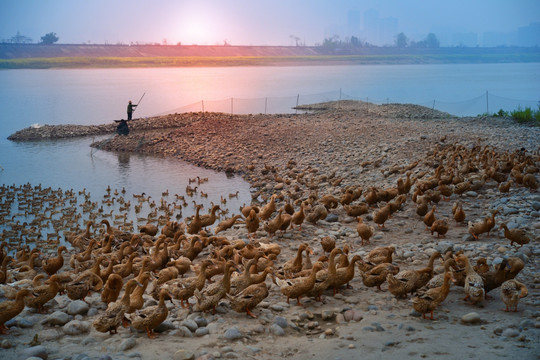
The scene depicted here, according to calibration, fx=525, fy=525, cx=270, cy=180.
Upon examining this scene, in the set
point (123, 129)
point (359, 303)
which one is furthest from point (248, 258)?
point (123, 129)

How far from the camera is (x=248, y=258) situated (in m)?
11.8

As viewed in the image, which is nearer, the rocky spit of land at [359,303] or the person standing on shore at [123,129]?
the rocky spit of land at [359,303]

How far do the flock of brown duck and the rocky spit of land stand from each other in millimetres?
207

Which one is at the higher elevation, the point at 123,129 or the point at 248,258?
the point at 123,129

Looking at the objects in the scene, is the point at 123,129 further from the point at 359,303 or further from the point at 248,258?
the point at 359,303

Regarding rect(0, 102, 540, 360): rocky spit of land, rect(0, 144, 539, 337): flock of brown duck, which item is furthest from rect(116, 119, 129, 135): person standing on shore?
rect(0, 144, 539, 337): flock of brown duck

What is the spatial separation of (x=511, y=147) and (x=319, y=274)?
547 inches

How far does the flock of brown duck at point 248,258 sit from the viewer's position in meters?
8.86

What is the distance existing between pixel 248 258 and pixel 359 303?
3.32 meters

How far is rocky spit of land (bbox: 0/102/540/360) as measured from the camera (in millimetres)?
7527

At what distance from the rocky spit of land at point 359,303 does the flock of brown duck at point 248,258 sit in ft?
0.68

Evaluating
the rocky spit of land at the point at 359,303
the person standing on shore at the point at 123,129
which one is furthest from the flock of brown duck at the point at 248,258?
the person standing on shore at the point at 123,129

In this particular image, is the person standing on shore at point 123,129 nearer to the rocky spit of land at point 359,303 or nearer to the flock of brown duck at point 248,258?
the rocky spit of land at point 359,303

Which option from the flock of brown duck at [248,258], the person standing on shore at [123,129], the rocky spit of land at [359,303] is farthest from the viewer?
the person standing on shore at [123,129]
